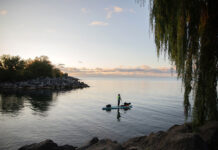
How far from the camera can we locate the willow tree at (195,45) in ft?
19.6

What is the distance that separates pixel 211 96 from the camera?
6293 millimetres

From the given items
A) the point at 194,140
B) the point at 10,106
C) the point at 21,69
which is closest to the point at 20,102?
the point at 10,106

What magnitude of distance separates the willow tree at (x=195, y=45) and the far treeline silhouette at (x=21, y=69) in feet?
255

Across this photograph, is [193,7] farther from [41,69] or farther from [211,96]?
[41,69]

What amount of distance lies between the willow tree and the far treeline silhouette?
3065 inches

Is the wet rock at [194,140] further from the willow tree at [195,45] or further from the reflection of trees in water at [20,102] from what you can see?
the reflection of trees in water at [20,102]

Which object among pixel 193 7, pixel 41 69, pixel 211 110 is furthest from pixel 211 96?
pixel 41 69

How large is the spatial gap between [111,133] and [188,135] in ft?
34.0

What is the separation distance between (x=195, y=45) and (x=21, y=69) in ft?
280

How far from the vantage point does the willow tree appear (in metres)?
5.98

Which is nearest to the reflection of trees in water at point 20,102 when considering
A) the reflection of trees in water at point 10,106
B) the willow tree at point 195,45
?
the reflection of trees in water at point 10,106

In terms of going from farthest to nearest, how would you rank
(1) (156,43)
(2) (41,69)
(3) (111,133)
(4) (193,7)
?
(2) (41,69)
(3) (111,133)
(1) (156,43)
(4) (193,7)

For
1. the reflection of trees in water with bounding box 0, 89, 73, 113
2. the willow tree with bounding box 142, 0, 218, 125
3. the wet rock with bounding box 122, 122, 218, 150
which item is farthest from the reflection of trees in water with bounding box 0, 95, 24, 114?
the willow tree with bounding box 142, 0, 218, 125

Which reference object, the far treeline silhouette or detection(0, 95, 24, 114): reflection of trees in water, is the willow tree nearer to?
detection(0, 95, 24, 114): reflection of trees in water
